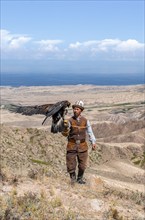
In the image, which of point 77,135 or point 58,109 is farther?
point 77,135

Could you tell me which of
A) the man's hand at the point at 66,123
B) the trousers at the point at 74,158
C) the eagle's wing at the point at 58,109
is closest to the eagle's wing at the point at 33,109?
the eagle's wing at the point at 58,109

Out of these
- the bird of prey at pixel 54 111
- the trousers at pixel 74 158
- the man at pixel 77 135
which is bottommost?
the trousers at pixel 74 158

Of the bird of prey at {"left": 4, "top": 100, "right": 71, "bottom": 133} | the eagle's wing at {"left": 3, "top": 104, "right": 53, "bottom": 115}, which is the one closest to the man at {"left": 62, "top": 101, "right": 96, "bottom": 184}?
the bird of prey at {"left": 4, "top": 100, "right": 71, "bottom": 133}

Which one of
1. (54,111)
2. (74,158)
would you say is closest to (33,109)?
(54,111)

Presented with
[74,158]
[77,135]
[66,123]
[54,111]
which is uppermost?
[54,111]

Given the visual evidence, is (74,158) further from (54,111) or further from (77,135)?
(54,111)

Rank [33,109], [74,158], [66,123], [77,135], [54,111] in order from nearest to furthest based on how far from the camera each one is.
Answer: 1. [54,111]
2. [33,109]
3. [66,123]
4. [77,135]
5. [74,158]

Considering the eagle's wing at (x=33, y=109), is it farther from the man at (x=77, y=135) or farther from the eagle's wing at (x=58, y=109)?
the man at (x=77, y=135)

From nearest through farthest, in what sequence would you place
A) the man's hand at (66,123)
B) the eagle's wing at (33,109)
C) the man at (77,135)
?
1. the eagle's wing at (33,109)
2. the man's hand at (66,123)
3. the man at (77,135)

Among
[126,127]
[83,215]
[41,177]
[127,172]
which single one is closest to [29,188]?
[41,177]

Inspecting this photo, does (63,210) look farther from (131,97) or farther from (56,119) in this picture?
(131,97)

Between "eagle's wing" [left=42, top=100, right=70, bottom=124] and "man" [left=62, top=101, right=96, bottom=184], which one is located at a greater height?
"eagle's wing" [left=42, top=100, right=70, bottom=124]

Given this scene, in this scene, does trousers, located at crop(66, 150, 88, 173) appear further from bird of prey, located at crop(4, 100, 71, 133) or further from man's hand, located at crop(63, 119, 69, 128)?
bird of prey, located at crop(4, 100, 71, 133)

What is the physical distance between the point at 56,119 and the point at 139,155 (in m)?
35.6
